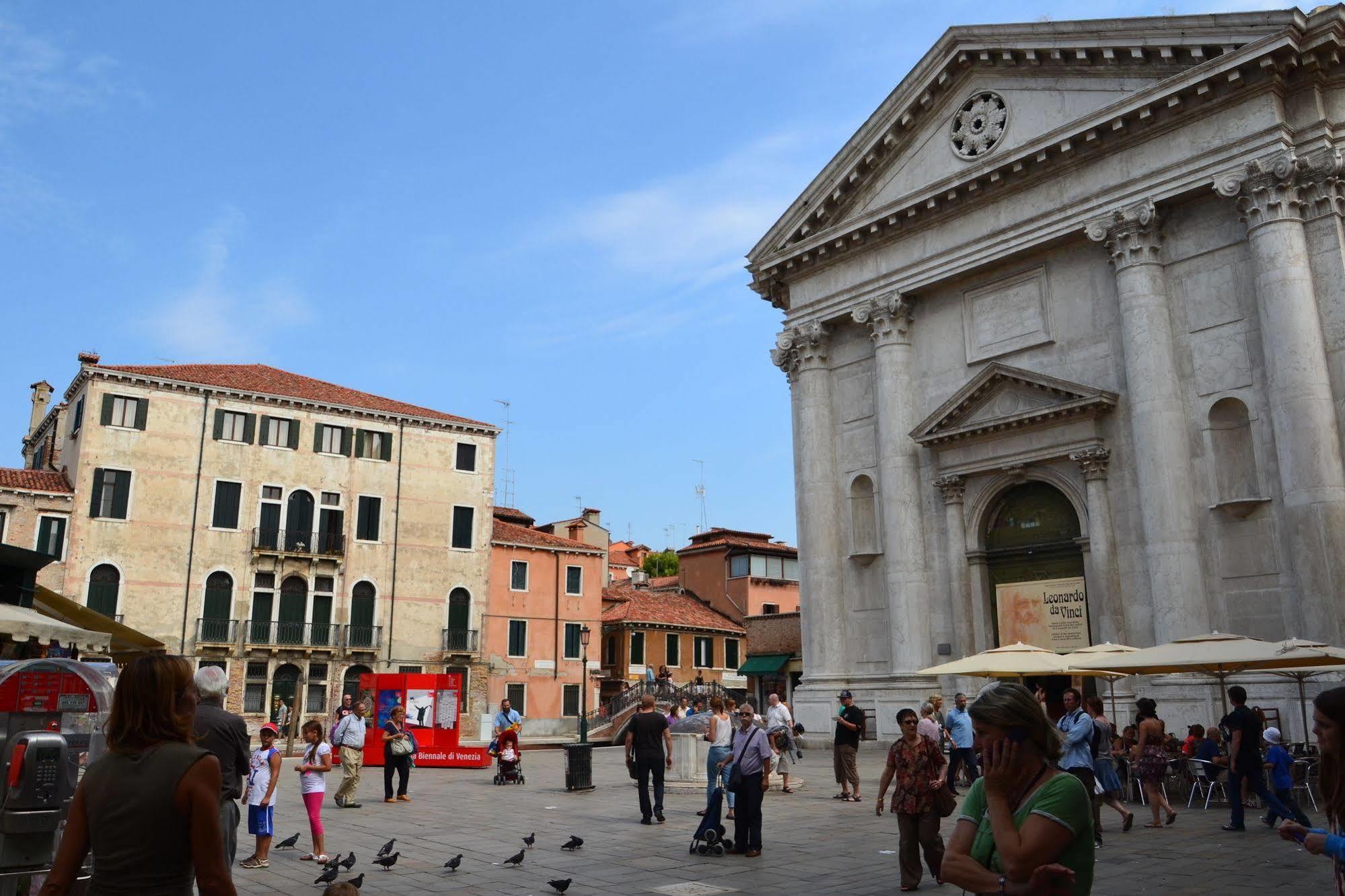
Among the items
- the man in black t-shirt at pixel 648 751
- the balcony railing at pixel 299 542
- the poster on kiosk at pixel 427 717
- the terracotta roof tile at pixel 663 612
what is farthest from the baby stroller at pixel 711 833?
the terracotta roof tile at pixel 663 612

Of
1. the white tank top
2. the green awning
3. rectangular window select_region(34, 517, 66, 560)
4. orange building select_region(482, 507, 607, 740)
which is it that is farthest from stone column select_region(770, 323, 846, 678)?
Answer: rectangular window select_region(34, 517, 66, 560)

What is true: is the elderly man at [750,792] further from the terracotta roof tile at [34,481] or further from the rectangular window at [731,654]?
the rectangular window at [731,654]

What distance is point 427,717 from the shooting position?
1069 inches

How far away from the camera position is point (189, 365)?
4125 centimetres

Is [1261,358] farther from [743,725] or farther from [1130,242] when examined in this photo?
[743,725]

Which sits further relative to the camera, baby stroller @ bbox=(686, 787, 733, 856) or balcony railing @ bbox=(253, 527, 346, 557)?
balcony railing @ bbox=(253, 527, 346, 557)

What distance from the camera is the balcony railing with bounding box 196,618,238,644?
3809 cm

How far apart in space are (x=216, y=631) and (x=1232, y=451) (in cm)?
3386

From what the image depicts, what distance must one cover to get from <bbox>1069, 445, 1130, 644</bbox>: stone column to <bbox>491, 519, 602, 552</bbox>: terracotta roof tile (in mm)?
28294

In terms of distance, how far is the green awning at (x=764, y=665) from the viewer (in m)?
47.7

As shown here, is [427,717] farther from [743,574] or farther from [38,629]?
[743,574]

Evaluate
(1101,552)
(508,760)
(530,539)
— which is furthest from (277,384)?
(1101,552)

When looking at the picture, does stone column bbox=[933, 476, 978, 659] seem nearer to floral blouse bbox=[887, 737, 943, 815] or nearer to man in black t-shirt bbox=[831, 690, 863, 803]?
man in black t-shirt bbox=[831, 690, 863, 803]

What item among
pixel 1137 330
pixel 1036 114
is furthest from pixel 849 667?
pixel 1036 114
